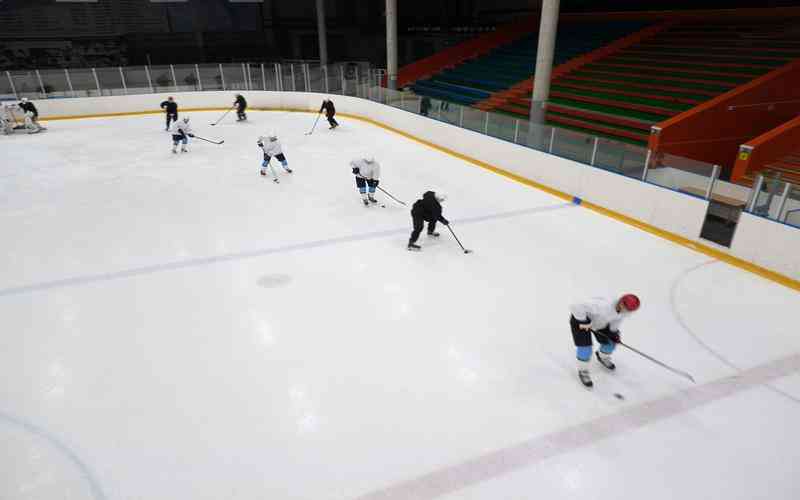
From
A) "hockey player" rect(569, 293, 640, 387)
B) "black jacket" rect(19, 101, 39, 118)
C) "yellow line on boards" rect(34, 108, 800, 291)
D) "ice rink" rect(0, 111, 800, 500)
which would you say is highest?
"black jacket" rect(19, 101, 39, 118)

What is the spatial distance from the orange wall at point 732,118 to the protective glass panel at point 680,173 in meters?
2.35

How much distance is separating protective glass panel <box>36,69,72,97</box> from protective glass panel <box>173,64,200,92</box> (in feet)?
11.9

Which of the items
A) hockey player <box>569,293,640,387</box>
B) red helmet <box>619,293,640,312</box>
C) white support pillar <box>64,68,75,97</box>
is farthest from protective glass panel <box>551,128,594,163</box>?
white support pillar <box>64,68,75,97</box>

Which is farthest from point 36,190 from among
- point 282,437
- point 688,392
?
point 688,392

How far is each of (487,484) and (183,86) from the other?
18.9m

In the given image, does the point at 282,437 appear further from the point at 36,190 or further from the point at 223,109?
the point at 223,109

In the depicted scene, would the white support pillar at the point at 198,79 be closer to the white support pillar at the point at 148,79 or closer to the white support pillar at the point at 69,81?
the white support pillar at the point at 148,79

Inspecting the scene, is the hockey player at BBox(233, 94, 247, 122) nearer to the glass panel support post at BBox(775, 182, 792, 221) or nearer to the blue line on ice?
the blue line on ice

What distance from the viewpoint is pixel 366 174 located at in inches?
297

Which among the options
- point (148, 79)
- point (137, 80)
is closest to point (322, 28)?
point (148, 79)

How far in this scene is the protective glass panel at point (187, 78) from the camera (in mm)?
17422

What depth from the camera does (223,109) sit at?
57.9ft

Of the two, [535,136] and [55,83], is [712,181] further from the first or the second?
[55,83]

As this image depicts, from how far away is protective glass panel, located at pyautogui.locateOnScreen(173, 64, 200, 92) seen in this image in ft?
57.2
